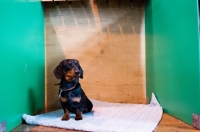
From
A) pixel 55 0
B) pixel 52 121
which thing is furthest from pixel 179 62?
pixel 55 0

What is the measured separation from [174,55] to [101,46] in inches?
20.5

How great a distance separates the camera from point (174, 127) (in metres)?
0.77

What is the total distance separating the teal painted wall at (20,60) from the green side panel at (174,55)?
2.12ft

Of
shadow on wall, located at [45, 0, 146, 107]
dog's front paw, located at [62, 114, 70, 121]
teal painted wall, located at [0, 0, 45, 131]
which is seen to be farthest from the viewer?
shadow on wall, located at [45, 0, 146, 107]

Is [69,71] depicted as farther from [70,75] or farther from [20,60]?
[20,60]

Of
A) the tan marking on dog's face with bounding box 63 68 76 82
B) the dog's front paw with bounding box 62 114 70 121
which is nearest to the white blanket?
the dog's front paw with bounding box 62 114 70 121

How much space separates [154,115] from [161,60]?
11.2 inches

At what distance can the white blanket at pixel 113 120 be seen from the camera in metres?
0.75

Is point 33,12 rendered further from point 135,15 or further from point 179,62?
point 179,62

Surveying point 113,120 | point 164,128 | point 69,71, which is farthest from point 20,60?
point 164,128

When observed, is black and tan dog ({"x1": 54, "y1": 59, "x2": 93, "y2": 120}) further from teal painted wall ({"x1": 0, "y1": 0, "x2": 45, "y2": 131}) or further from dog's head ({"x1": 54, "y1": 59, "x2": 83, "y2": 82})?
teal painted wall ({"x1": 0, "y1": 0, "x2": 45, "y2": 131})

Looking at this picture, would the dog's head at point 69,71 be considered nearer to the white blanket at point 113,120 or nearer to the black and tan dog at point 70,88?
the black and tan dog at point 70,88

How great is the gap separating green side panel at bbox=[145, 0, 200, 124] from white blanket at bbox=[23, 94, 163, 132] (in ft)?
0.36

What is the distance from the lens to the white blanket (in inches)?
29.4
